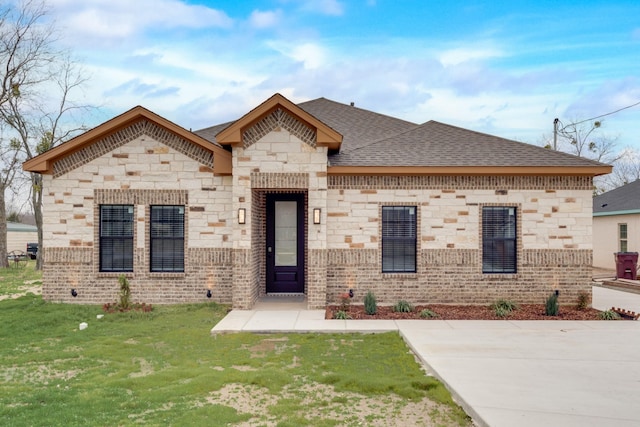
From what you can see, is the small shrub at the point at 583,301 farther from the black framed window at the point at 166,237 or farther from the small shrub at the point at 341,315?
the black framed window at the point at 166,237

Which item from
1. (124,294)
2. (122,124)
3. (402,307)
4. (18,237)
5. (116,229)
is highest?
(122,124)

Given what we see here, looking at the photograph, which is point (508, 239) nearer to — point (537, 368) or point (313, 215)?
point (313, 215)

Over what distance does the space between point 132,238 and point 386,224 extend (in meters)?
6.40

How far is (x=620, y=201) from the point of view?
21672 millimetres

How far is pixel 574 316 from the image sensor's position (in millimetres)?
10227

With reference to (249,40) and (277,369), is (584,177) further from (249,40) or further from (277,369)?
(249,40)

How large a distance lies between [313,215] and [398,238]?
2255mm

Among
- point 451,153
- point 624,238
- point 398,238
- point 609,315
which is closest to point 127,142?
point 398,238

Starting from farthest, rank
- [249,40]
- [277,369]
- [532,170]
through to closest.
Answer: [249,40]
[532,170]
[277,369]

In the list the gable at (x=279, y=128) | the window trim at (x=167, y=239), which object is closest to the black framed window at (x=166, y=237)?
the window trim at (x=167, y=239)

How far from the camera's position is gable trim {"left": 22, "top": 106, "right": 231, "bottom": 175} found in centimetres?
1129

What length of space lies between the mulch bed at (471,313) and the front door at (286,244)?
6.60 feet

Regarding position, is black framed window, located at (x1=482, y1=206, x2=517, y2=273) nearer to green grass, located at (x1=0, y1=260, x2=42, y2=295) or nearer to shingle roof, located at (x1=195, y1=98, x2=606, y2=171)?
shingle roof, located at (x1=195, y1=98, x2=606, y2=171)

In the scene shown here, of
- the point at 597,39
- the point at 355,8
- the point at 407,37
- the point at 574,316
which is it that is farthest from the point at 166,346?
the point at 597,39
